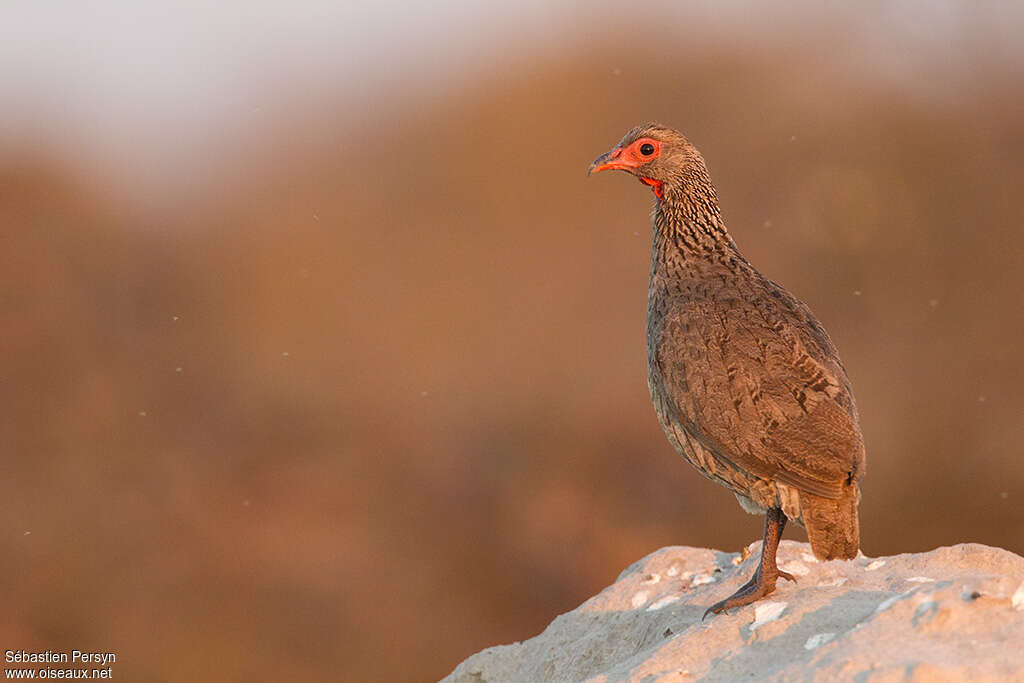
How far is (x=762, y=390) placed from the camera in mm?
5727

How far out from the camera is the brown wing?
5633 mm

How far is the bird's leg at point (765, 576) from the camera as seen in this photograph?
570 cm

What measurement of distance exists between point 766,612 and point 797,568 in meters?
1.61

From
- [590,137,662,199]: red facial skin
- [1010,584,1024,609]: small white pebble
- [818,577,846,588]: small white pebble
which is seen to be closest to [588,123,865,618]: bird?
[818,577,846,588]: small white pebble

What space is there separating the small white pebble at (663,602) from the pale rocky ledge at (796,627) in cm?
1

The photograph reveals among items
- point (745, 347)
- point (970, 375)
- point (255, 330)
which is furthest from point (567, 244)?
point (745, 347)

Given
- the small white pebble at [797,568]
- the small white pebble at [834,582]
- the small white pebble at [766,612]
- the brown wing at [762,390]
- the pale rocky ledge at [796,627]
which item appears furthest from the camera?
the small white pebble at [797,568]

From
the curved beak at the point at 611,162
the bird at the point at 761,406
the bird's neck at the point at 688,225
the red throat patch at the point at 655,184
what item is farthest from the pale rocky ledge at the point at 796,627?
the curved beak at the point at 611,162

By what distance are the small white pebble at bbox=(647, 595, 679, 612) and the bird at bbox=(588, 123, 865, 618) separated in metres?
0.55

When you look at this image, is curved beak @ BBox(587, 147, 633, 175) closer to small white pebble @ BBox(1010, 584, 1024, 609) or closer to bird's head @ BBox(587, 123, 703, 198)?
bird's head @ BBox(587, 123, 703, 198)

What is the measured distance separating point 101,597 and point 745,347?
38.9ft

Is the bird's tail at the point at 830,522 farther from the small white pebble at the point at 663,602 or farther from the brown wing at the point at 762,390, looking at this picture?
the small white pebble at the point at 663,602

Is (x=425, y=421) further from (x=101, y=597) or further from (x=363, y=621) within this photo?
(x=101, y=597)

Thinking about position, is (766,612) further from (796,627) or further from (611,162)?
(611,162)
